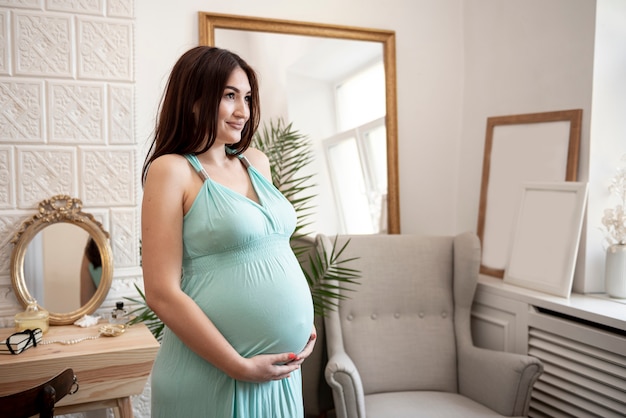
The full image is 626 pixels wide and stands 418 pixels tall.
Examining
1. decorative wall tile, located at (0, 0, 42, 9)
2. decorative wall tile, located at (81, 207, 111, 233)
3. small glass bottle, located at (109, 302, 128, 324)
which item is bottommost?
small glass bottle, located at (109, 302, 128, 324)

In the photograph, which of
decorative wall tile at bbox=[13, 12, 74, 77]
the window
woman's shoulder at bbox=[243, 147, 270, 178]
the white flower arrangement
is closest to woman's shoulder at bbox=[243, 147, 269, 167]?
woman's shoulder at bbox=[243, 147, 270, 178]

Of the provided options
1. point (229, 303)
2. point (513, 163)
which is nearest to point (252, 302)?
point (229, 303)

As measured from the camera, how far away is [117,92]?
95.8 inches

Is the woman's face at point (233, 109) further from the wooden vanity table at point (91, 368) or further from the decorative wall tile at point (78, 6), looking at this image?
the decorative wall tile at point (78, 6)

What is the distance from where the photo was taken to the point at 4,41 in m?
2.27

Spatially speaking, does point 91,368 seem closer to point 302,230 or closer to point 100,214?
point 100,214

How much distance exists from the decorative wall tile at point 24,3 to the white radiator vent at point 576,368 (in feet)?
7.75

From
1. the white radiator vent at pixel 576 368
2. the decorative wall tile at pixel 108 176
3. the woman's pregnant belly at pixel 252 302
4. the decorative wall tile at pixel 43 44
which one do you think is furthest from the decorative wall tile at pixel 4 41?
the white radiator vent at pixel 576 368

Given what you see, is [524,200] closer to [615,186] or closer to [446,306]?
[615,186]

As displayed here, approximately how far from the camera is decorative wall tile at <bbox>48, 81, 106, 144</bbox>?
235cm

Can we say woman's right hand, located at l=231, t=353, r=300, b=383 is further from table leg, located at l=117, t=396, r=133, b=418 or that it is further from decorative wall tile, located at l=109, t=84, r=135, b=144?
decorative wall tile, located at l=109, t=84, r=135, b=144

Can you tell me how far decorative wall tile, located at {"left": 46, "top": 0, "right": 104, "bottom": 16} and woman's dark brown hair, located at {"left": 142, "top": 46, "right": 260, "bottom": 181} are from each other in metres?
1.20

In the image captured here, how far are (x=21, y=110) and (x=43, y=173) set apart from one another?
0.84 ft

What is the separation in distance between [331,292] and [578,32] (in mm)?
1566
